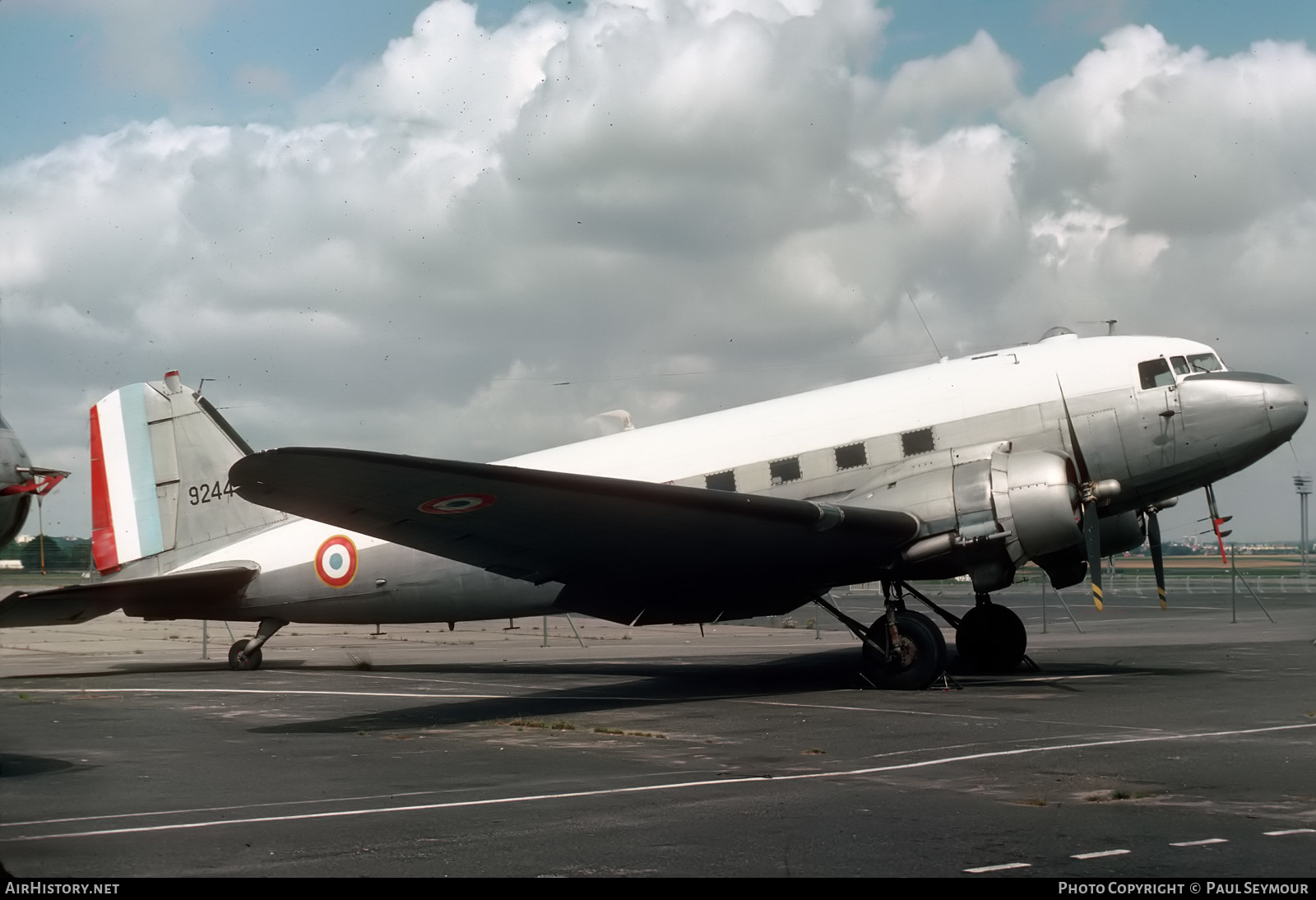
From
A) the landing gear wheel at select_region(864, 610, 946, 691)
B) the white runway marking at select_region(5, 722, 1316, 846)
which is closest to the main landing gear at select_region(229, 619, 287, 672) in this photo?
the landing gear wheel at select_region(864, 610, 946, 691)

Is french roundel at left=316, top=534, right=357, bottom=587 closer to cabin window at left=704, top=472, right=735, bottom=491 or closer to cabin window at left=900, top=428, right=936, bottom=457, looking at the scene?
cabin window at left=704, top=472, right=735, bottom=491

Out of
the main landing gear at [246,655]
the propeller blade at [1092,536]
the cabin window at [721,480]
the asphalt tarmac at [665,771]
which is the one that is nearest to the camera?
the asphalt tarmac at [665,771]

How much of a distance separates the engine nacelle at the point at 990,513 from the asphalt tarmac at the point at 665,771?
1.61 m

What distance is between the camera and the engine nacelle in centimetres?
1330

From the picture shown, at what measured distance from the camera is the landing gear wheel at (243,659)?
18.6 metres

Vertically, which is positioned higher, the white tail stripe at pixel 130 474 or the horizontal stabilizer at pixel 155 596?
the white tail stripe at pixel 130 474

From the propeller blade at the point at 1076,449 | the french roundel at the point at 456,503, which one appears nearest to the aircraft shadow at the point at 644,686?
the french roundel at the point at 456,503

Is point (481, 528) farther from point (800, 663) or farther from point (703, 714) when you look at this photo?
point (800, 663)

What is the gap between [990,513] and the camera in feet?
44.2

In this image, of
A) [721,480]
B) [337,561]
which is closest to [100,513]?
[337,561]

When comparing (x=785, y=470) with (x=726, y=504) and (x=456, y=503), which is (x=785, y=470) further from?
(x=456, y=503)

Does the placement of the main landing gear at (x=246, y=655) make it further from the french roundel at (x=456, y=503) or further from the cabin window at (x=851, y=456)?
the cabin window at (x=851, y=456)

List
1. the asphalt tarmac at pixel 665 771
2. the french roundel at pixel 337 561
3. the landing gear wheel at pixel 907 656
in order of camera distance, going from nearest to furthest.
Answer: the asphalt tarmac at pixel 665 771, the landing gear wheel at pixel 907 656, the french roundel at pixel 337 561

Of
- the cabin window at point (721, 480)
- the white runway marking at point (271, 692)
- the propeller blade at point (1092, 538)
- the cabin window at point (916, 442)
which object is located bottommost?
the white runway marking at point (271, 692)
